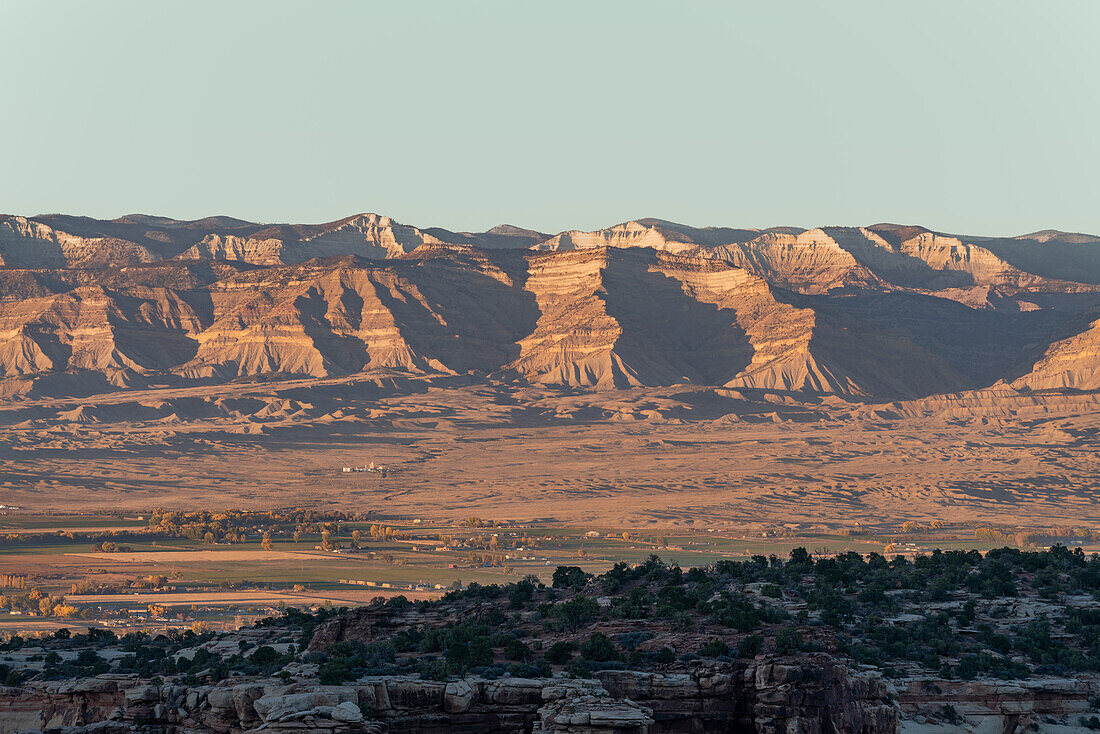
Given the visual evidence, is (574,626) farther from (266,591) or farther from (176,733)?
(266,591)

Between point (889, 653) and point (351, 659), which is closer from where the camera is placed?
point (351, 659)

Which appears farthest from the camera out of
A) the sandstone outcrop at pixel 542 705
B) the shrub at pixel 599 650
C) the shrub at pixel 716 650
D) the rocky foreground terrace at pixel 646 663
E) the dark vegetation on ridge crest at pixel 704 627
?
the dark vegetation on ridge crest at pixel 704 627

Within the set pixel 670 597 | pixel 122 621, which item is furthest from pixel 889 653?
pixel 122 621

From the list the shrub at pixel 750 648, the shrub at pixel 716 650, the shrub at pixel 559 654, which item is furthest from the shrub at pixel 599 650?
the shrub at pixel 750 648

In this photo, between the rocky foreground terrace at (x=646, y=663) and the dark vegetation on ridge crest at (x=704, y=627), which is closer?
the rocky foreground terrace at (x=646, y=663)

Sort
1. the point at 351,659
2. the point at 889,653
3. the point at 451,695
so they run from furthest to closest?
1. the point at 889,653
2. the point at 351,659
3. the point at 451,695

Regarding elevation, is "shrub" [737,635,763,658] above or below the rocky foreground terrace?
above

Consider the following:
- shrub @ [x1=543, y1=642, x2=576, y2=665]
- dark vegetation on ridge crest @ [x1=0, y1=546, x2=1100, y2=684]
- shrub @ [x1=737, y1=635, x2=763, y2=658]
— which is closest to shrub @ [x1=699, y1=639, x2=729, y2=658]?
dark vegetation on ridge crest @ [x1=0, y1=546, x2=1100, y2=684]

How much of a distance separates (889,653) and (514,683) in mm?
16501

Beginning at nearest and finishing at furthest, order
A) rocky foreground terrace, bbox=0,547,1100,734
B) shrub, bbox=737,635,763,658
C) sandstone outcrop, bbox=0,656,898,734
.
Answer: sandstone outcrop, bbox=0,656,898,734 → rocky foreground terrace, bbox=0,547,1100,734 → shrub, bbox=737,635,763,658

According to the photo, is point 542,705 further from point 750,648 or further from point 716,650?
point 750,648

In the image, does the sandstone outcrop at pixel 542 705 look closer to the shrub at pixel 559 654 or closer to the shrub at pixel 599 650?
the shrub at pixel 599 650

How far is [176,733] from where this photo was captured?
1954 inches

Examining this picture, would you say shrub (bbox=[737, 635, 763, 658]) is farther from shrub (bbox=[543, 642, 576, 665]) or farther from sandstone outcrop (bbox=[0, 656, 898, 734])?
shrub (bbox=[543, 642, 576, 665])
